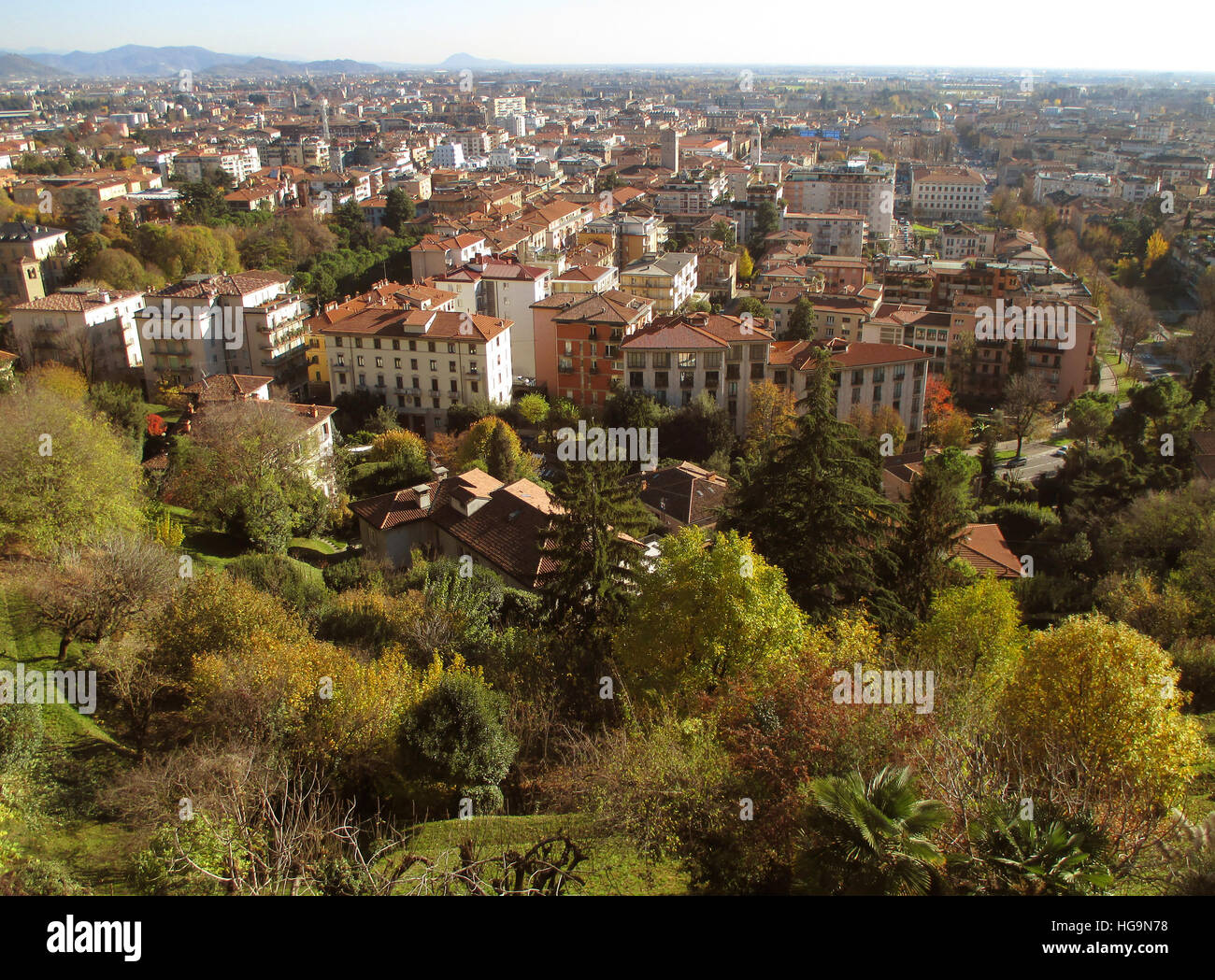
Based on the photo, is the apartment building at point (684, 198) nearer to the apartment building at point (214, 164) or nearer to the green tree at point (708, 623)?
the apartment building at point (214, 164)

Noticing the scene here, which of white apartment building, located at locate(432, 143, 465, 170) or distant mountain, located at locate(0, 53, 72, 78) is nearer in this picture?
distant mountain, located at locate(0, 53, 72, 78)

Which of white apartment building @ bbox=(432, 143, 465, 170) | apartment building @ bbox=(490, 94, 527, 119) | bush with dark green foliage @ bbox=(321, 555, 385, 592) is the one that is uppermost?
apartment building @ bbox=(490, 94, 527, 119)

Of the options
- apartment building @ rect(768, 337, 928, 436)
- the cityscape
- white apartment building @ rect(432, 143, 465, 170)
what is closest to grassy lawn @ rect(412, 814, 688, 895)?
the cityscape

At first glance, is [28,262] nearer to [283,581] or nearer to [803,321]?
[283,581]

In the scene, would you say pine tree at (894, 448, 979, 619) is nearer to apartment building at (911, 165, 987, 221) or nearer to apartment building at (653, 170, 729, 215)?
apartment building at (653, 170, 729, 215)

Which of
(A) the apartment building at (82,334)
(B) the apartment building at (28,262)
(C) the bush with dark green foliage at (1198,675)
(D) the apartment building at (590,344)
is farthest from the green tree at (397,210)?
(C) the bush with dark green foliage at (1198,675)

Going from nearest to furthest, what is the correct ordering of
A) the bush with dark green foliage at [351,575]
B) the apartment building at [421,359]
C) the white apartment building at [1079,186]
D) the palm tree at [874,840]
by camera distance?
1. the palm tree at [874,840]
2. the bush with dark green foliage at [351,575]
3. the apartment building at [421,359]
4. the white apartment building at [1079,186]

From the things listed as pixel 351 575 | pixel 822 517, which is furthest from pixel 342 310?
pixel 822 517
